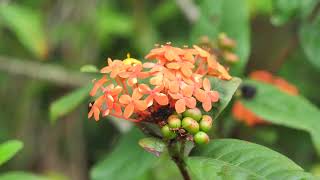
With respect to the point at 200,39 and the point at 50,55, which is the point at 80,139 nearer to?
the point at 50,55

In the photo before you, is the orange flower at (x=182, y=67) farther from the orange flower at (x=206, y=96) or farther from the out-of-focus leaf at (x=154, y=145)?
the out-of-focus leaf at (x=154, y=145)

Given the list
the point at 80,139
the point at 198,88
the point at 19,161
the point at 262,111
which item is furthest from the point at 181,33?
the point at 198,88

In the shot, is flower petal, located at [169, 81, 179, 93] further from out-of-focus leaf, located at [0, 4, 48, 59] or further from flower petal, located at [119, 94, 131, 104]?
out-of-focus leaf, located at [0, 4, 48, 59]

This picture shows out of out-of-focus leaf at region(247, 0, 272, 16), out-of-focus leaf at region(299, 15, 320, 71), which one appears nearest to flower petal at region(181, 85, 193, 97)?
out-of-focus leaf at region(299, 15, 320, 71)

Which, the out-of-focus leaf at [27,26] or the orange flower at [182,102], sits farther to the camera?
the out-of-focus leaf at [27,26]

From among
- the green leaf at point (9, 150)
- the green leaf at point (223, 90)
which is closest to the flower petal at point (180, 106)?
the green leaf at point (223, 90)

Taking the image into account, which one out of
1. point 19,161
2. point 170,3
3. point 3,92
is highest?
point 170,3
